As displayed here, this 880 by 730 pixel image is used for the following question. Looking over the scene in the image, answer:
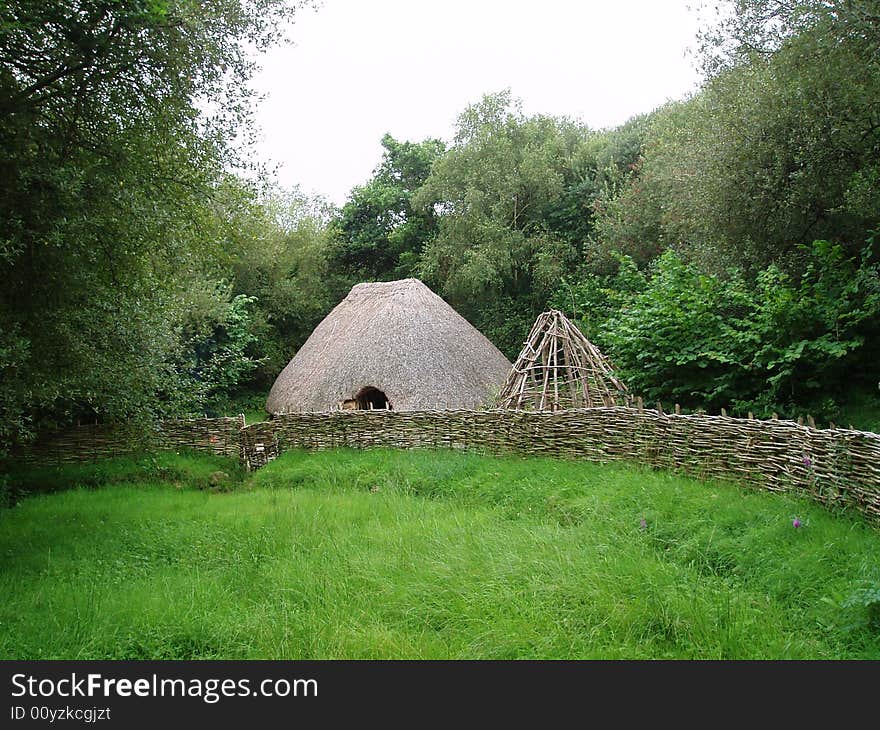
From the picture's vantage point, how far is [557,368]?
1088 centimetres

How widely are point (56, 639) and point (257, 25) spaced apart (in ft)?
20.0

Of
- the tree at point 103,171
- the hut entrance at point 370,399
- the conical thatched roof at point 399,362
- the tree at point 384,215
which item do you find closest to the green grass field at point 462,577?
the tree at point 103,171

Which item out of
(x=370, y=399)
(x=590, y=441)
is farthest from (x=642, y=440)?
(x=370, y=399)

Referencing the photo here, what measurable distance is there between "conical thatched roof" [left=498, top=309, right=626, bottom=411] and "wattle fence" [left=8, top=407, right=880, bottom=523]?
1.19 metres

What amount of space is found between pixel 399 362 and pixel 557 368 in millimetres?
4662

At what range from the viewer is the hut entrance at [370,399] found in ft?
48.1

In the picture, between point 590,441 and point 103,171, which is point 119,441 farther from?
point 590,441

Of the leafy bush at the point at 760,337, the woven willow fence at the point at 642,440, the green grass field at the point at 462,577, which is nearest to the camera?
the green grass field at the point at 462,577

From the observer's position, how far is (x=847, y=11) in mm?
6188

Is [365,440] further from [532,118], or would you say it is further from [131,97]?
[532,118]

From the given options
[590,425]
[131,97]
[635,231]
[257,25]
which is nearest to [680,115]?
[635,231]

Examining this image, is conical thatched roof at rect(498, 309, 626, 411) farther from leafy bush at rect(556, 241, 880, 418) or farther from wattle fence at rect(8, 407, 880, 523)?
wattle fence at rect(8, 407, 880, 523)

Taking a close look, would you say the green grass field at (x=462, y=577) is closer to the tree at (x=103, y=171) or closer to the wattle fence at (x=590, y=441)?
the wattle fence at (x=590, y=441)

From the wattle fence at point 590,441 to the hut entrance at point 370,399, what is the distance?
112 inches
